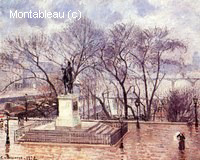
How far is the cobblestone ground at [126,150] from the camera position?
1095cm

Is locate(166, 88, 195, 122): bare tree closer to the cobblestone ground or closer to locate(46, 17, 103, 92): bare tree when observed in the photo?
the cobblestone ground

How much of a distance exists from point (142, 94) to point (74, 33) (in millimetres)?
4244

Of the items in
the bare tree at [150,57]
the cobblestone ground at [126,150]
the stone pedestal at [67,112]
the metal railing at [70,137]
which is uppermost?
the bare tree at [150,57]

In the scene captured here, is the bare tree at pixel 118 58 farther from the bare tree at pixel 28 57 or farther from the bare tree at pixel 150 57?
the bare tree at pixel 28 57

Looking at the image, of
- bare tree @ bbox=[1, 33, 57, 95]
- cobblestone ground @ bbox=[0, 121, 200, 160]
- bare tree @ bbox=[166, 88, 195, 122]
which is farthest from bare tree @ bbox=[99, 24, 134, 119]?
cobblestone ground @ bbox=[0, 121, 200, 160]

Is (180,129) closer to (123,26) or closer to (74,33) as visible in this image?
(123,26)

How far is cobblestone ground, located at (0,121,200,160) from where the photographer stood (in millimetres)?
10953

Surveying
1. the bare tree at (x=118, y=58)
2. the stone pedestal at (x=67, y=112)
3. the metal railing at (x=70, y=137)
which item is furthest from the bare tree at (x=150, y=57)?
the stone pedestal at (x=67, y=112)

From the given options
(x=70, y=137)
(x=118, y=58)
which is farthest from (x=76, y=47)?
Answer: (x=70, y=137)

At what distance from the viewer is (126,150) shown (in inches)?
455

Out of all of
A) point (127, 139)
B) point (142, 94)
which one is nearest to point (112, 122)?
point (142, 94)

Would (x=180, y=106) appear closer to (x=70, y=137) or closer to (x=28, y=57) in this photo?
(x=70, y=137)

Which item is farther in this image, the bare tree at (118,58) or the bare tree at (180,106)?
the bare tree at (118,58)

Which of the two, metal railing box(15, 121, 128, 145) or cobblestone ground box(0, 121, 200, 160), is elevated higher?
metal railing box(15, 121, 128, 145)
